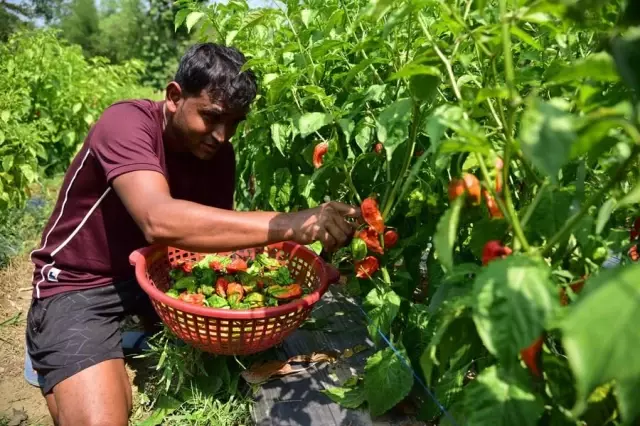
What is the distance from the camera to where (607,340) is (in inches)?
17.6

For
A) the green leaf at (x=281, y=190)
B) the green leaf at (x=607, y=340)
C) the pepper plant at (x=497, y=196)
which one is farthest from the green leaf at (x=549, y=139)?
the green leaf at (x=281, y=190)

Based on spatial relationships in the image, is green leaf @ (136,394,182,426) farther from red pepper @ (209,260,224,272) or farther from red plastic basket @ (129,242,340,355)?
red pepper @ (209,260,224,272)

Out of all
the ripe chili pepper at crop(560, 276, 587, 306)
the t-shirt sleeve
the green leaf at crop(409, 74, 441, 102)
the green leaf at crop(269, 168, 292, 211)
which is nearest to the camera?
the ripe chili pepper at crop(560, 276, 587, 306)

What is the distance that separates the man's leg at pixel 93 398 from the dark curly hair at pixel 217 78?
101 cm

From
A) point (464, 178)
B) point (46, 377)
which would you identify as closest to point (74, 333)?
point (46, 377)

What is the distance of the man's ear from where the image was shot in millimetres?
2010

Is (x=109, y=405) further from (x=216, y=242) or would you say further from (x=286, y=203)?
(x=286, y=203)

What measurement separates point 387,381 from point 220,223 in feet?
2.16

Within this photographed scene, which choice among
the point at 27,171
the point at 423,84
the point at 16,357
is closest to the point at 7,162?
the point at 27,171

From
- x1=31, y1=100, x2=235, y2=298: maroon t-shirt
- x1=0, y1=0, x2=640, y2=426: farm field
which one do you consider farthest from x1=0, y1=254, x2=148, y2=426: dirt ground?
x1=31, y1=100, x2=235, y2=298: maroon t-shirt

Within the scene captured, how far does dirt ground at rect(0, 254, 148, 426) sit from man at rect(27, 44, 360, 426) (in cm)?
25

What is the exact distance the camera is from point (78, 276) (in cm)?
214

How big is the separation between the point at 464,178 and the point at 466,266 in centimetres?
15

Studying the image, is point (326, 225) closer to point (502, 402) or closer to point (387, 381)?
point (387, 381)
